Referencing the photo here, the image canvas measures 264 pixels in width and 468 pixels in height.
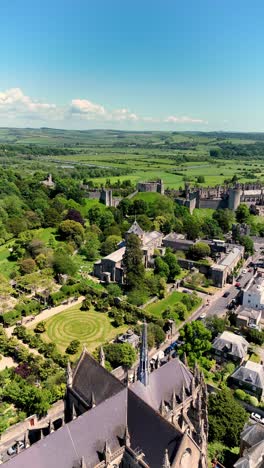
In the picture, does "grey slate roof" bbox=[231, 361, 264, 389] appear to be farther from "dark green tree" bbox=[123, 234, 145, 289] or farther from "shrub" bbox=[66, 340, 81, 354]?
"dark green tree" bbox=[123, 234, 145, 289]

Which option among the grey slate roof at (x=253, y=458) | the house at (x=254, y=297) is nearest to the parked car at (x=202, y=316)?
the house at (x=254, y=297)

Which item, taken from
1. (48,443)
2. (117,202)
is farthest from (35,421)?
(117,202)

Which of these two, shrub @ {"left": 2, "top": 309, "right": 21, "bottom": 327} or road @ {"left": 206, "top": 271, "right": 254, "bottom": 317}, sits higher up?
shrub @ {"left": 2, "top": 309, "right": 21, "bottom": 327}

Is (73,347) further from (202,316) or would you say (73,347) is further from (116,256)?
(116,256)

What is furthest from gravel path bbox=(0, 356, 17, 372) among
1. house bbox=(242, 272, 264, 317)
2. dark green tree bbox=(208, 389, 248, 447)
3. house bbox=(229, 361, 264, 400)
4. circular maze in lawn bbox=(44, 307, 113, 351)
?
house bbox=(242, 272, 264, 317)

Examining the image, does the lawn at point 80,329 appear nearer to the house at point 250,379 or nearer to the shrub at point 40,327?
the shrub at point 40,327

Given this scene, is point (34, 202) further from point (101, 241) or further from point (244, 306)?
point (244, 306)

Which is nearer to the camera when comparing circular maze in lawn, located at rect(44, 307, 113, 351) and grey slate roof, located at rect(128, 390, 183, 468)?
grey slate roof, located at rect(128, 390, 183, 468)

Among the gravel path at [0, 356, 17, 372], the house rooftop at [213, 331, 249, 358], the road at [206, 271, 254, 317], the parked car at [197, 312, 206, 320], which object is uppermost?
the house rooftop at [213, 331, 249, 358]
